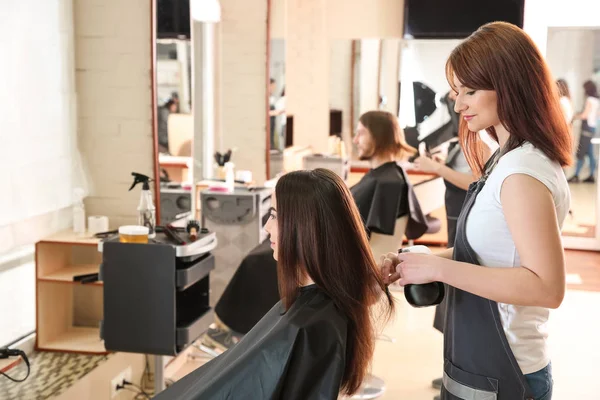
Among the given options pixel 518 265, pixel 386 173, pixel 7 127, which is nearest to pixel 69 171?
pixel 7 127

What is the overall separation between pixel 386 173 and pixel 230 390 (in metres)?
2.57

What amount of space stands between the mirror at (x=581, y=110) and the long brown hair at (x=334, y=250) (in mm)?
5833

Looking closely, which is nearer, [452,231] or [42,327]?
[42,327]

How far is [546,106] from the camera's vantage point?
4.63 ft

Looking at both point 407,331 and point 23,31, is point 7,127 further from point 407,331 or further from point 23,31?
point 407,331

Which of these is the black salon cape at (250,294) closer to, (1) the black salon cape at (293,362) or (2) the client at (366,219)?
(2) the client at (366,219)

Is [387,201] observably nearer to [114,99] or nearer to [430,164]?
[430,164]

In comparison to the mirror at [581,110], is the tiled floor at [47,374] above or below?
below

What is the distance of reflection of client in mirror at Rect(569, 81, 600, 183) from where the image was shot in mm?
7047

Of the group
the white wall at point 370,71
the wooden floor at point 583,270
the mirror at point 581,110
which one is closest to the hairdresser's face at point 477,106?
the wooden floor at point 583,270

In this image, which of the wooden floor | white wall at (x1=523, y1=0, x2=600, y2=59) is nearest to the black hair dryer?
the wooden floor

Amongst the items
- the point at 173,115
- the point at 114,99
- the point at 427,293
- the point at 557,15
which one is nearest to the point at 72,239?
the point at 114,99

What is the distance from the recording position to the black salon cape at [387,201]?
3.92m

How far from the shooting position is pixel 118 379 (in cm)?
323
